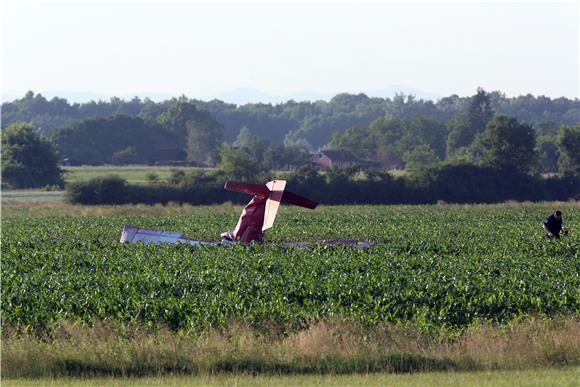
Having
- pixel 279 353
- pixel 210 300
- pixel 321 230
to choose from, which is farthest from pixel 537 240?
pixel 279 353

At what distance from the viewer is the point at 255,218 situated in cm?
3488

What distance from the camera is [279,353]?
19.3 metres

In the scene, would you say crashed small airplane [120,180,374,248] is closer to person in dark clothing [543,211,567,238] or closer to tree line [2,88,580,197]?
person in dark clothing [543,211,567,238]

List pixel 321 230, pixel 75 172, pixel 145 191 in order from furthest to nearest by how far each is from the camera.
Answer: pixel 75 172, pixel 145 191, pixel 321 230

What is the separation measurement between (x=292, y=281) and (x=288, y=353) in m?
6.37

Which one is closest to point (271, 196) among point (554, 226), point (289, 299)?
point (554, 226)

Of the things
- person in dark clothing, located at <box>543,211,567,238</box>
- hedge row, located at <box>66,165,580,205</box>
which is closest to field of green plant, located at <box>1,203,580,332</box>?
person in dark clothing, located at <box>543,211,567,238</box>

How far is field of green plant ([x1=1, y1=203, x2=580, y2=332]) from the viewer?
73.2 ft

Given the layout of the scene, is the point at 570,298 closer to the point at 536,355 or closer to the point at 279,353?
the point at 536,355

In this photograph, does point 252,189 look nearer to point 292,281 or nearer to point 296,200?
point 296,200

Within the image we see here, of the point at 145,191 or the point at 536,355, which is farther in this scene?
the point at 145,191

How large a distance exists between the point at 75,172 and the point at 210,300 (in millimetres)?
98141

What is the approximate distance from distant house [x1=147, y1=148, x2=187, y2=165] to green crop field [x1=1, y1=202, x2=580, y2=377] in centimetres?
11660

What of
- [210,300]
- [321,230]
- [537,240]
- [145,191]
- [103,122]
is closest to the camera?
[210,300]
